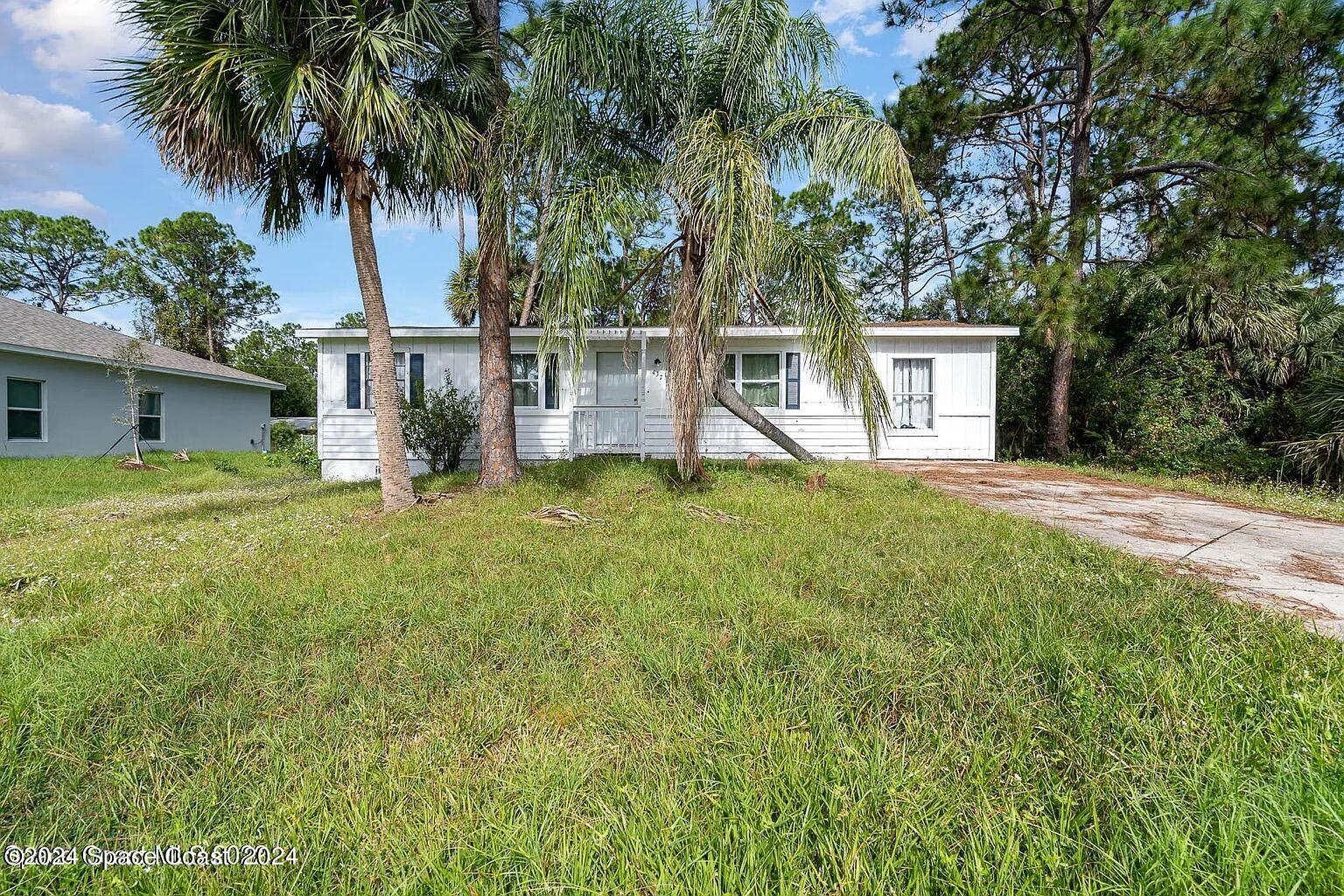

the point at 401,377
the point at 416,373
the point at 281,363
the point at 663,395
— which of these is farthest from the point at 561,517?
the point at 281,363

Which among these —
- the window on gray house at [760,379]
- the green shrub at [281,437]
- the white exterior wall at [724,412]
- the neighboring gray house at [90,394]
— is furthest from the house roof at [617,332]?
the green shrub at [281,437]

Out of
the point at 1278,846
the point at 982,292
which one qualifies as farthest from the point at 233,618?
the point at 982,292

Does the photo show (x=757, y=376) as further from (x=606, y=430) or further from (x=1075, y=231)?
(x=1075, y=231)

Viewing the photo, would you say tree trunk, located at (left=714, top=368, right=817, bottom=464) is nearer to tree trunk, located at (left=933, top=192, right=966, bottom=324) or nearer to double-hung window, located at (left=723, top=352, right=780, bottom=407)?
double-hung window, located at (left=723, top=352, right=780, bottom=407)

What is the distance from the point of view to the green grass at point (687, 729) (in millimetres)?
1210

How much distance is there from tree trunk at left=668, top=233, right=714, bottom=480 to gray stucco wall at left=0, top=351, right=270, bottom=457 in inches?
586

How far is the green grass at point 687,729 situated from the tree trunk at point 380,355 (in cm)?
232

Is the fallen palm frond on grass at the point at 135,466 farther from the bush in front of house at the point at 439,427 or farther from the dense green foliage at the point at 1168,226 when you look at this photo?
the dense green foliage at the point at 1168,226

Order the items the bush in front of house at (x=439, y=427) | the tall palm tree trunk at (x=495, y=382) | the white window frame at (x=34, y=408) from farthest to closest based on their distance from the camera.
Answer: the white window frame at (x=34, y=408) < the bush in front of house at (x=439, y=427) < the tall palm tree trunk at (x=495, y=382)

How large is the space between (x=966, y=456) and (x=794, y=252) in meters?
7.12

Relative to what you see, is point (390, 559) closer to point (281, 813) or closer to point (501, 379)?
point (281, 813)

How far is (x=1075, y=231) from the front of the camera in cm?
814

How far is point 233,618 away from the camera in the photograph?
8.38ft

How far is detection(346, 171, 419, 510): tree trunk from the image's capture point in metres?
5.34
